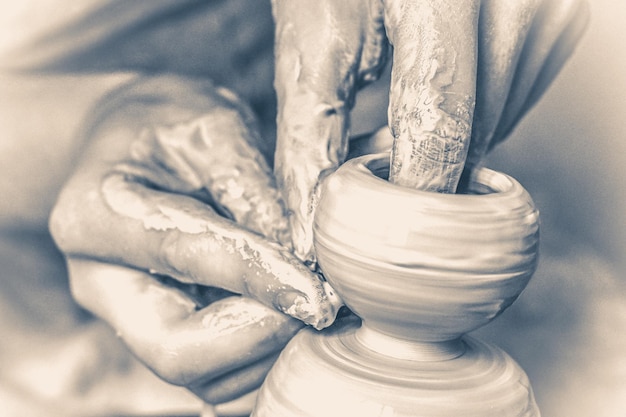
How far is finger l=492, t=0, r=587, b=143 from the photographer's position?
1216 mm

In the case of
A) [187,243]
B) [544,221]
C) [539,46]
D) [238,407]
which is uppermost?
[539,46]

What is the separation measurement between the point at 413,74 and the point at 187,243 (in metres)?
0.41

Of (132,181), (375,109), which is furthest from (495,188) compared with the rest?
(375,109)

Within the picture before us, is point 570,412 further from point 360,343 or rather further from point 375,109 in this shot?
point 360,343

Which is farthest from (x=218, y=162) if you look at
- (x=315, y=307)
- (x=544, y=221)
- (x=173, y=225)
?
(x=544, y=221)

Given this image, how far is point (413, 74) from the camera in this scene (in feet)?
3.01

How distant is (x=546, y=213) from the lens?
6.24ft

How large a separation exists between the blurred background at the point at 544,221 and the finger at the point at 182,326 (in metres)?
0.26

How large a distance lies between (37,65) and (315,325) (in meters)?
0.80

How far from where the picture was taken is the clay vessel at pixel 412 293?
837mm

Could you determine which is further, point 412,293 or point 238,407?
point 238,407

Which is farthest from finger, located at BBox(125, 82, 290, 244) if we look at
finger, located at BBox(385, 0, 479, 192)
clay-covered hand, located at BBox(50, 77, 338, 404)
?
finger, located at BBox(385, 0, 479, 192)

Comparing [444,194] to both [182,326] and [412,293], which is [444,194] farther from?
[182,326]

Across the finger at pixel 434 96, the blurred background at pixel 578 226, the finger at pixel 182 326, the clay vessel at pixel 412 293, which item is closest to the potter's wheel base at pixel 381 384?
the clay vessel at pixel 412 293
